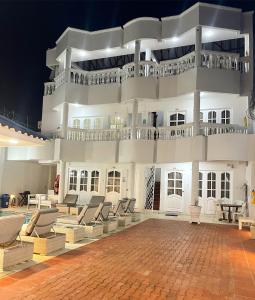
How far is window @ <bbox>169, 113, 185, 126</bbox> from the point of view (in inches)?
665

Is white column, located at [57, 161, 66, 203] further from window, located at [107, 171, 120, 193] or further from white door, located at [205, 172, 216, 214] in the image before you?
white door, located at [205, 172, 216, 214]

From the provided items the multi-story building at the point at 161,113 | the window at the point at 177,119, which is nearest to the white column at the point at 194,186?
the multi-story building at the point at 161,113

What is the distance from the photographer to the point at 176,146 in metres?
14.6

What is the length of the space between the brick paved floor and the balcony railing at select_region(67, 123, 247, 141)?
19.2 ft

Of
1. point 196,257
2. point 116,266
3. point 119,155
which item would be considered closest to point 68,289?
point 116,266

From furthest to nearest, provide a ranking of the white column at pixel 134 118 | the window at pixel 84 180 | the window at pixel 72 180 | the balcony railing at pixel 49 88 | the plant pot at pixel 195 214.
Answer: the balcony railing at pixel 49 88 → the window at pixel 72 180 → the window at pixel 84 180 → the white column at pixel 134 118 → the plant pot at pixel 195 214

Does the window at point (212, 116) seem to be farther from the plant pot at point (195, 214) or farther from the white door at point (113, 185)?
the white door at point (113, 185)

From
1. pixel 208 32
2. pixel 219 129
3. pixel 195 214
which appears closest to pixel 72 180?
pixel 195 214

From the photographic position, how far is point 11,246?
19.6 feet

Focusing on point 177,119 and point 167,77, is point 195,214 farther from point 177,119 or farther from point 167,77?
point 167,77

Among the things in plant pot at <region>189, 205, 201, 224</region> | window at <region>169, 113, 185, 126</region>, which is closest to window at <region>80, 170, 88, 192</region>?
window at <region>169, 113, 185, 126</region>

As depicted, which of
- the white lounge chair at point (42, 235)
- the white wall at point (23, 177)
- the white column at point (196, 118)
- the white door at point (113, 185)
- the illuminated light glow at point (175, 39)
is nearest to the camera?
the white lounge chair at point (42, 235)

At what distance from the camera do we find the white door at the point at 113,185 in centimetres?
1764

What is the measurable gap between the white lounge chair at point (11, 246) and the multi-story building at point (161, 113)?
29.3ft
